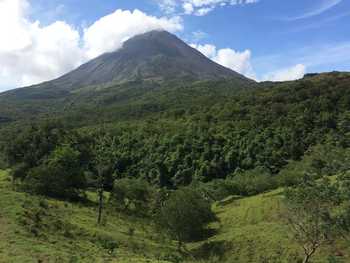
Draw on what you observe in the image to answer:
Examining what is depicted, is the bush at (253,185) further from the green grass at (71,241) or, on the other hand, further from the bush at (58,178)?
the bush at (58,178)

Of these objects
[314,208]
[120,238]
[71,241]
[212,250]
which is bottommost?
[212,250]

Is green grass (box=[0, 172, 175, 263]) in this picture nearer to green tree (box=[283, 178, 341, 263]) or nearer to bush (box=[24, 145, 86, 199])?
bush (box=[24, 145, 86, 199])

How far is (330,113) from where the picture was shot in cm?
11406

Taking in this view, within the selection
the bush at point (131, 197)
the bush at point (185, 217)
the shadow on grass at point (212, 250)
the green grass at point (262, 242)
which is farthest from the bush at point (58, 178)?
the shadow on grass at point (212, 250)

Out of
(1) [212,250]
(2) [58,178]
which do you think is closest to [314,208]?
(1) [212,250]

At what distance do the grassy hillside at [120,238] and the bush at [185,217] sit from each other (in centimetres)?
148

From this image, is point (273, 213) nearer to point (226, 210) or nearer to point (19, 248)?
point (226, 210)

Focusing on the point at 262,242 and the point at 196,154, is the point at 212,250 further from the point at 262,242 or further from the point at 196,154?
the point at 196,154

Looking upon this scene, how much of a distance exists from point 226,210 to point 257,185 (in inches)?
544

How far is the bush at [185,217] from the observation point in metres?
44.2

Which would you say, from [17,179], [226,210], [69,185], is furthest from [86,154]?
[226,210]

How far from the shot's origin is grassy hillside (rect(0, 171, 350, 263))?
23547 millimetres

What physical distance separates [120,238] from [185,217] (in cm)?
965

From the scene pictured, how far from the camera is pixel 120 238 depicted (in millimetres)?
37344
